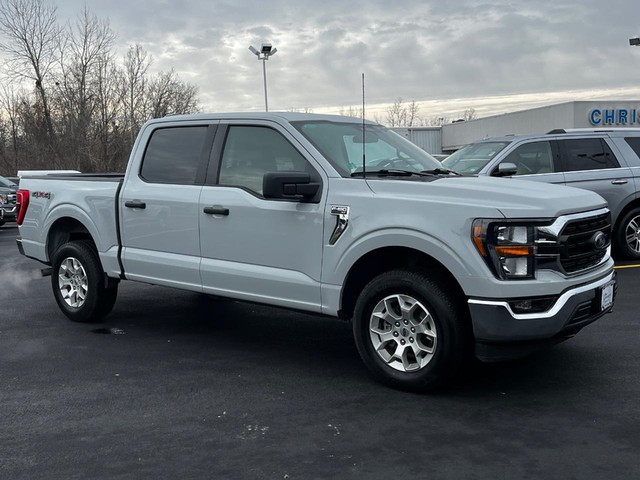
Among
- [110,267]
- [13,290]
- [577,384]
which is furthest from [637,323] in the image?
[13,290]

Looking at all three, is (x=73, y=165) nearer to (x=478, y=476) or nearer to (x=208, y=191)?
(x=208, y=191)

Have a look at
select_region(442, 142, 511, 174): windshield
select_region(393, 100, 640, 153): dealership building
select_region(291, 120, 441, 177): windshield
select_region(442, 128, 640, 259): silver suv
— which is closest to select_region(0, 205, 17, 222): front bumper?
select_region(442, 142, 511, 174): windshield

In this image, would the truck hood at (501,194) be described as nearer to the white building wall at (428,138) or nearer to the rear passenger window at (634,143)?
the rear passenger window at (634,143)

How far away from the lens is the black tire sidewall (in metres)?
6.82

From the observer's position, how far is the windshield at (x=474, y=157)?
32.3 ft

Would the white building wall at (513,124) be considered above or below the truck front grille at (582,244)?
above

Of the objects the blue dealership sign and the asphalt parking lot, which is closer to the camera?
the asphalt parking lot

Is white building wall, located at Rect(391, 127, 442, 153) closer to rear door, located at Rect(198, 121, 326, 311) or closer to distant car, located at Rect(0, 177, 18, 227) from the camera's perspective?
distant car, located at Rect(0, 177, 18, 227)

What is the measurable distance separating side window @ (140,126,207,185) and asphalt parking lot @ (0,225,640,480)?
1.50 metres

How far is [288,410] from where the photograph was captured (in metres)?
4.47

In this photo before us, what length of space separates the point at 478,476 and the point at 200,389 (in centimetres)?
218

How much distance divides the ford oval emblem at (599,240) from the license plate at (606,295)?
10.3 inches

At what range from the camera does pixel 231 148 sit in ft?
19.1

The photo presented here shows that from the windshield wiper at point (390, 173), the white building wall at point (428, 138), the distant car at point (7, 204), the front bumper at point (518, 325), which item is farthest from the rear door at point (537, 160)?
the white building wall at point (428, 138)
